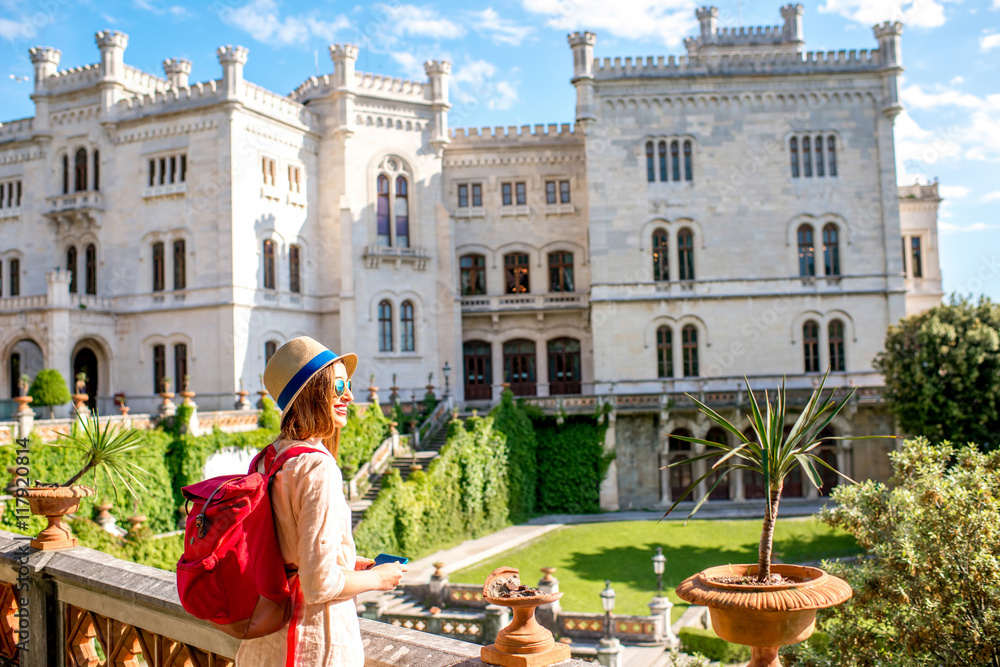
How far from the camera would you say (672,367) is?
112 ft

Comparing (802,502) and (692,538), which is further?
(802,502)

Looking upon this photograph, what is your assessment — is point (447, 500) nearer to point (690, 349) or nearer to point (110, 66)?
point (690, 349)

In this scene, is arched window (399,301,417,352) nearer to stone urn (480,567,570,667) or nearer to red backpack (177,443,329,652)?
stone urn (480,567,570,667)

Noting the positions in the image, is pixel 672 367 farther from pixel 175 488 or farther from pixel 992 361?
pixel 175 488

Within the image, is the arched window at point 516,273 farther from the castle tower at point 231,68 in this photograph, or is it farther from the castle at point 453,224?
the castle tower at point 231,68

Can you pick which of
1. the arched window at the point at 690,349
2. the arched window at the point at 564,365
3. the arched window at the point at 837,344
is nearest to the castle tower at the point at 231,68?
the arched window at the point at 564,365

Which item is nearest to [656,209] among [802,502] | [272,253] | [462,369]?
[462,369]

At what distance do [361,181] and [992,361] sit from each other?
82.1 ft

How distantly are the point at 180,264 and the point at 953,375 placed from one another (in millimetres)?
28861

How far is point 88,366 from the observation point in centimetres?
3184

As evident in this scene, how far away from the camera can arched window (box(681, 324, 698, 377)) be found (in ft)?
112

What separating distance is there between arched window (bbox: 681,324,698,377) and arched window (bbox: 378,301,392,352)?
1273 cm

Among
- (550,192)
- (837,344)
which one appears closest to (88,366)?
→ (550,192)

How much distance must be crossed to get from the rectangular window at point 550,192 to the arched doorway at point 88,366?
20.9 meters
